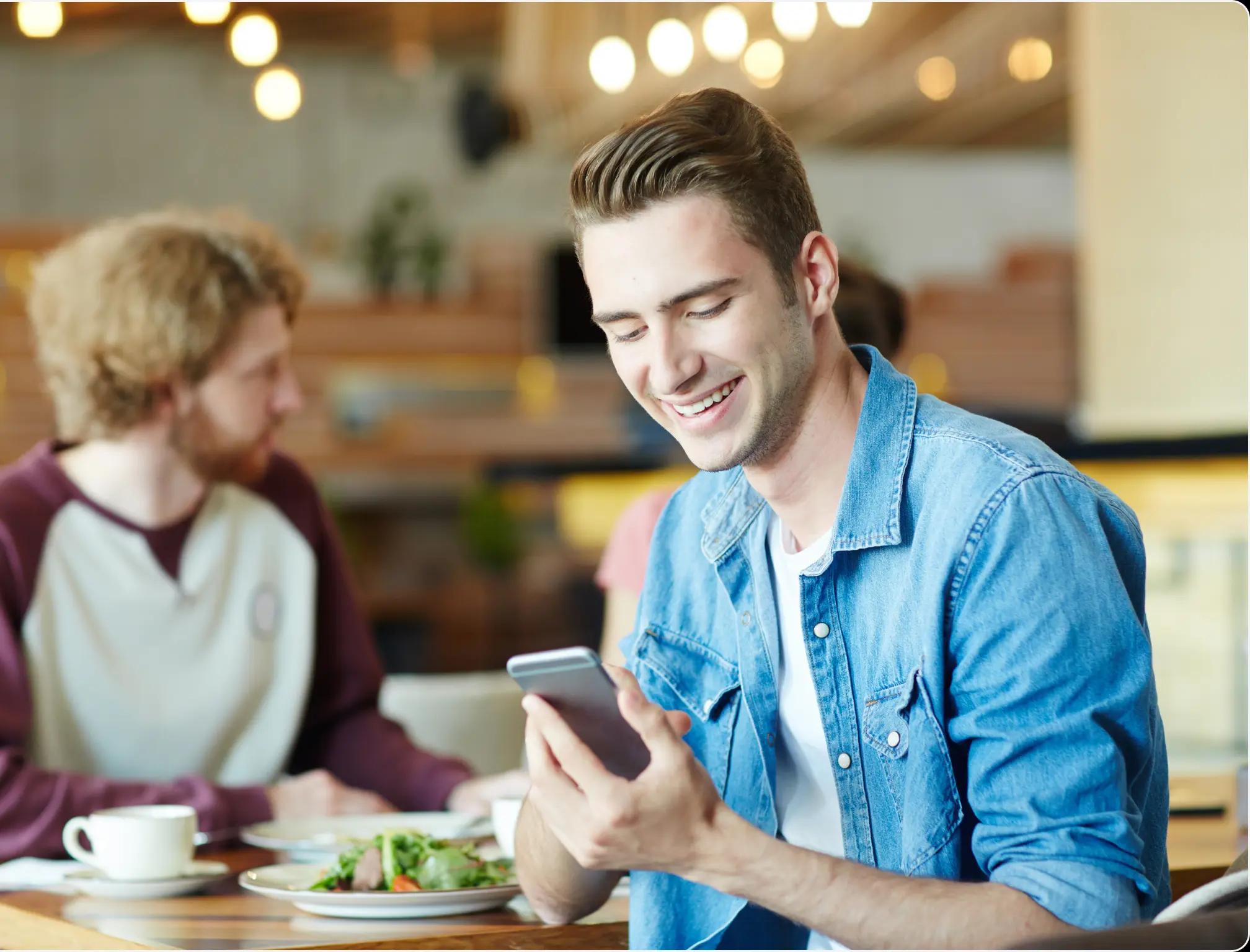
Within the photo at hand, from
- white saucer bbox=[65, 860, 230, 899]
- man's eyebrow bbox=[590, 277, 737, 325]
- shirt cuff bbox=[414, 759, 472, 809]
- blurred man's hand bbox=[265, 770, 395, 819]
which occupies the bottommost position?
shirt cuff bbox=[414, 759, 472, 809]

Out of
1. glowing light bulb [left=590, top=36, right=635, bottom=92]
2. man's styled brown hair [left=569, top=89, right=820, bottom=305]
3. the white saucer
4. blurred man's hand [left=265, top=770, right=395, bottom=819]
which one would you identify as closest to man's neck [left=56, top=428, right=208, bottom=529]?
blurred man's hand [left=265, top=770, right=395, bottom=819]

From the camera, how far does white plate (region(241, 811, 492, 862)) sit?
1.69m

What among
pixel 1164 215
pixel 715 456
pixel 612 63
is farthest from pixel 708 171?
pixel 612 63

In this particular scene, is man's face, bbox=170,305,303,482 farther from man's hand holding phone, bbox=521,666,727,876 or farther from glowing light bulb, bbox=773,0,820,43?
glowing light bulb, bbox=773,0,820,43

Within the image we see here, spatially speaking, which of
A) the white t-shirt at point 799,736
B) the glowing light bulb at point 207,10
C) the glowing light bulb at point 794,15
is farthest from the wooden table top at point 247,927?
the glowing light bulb at point 794,15

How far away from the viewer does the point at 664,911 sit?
4.51 ft

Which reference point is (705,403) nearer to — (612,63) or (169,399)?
(169,399)

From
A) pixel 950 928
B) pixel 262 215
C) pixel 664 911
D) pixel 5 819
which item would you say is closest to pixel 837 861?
pixel 950 928

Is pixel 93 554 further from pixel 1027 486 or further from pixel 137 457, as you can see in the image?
pixel 1027 486

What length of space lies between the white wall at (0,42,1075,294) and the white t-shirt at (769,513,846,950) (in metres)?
11.3

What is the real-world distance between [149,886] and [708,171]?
87 centimetres

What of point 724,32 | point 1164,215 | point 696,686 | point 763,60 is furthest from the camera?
point 763,60

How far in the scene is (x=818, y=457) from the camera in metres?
1.34

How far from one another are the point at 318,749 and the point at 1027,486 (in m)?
1.40
